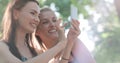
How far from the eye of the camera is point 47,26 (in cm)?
217

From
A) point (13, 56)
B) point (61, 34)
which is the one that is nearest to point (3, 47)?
point (13, 56)

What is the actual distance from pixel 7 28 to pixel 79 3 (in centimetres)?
41

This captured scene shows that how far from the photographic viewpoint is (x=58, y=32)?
2090 mm

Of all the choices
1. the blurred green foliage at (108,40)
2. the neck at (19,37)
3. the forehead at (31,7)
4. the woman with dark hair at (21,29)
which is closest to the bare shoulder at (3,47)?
the woman with dark hair at (21,29)

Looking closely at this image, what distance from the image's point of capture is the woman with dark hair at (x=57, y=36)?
6.73ft

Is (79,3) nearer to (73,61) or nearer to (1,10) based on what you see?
(73,61)

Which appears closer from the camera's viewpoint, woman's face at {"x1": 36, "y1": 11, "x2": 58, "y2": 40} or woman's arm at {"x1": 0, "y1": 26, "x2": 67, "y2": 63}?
woman's arm at {"x1": 0, "y1": 26, "x2": 67, "y2": 63}

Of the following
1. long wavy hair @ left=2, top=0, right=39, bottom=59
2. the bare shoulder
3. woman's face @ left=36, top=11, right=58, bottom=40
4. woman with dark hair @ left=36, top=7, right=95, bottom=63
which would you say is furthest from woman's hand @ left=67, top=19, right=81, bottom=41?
the bare shoulder

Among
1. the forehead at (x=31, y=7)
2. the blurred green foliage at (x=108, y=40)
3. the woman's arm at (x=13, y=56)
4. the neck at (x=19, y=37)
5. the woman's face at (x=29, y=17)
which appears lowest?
the woman's arm at (x=13, y=56)

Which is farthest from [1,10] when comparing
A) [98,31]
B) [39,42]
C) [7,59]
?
[98,31]

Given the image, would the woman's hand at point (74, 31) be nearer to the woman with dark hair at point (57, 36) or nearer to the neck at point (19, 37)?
the woman with dark hair at point (57, 36)

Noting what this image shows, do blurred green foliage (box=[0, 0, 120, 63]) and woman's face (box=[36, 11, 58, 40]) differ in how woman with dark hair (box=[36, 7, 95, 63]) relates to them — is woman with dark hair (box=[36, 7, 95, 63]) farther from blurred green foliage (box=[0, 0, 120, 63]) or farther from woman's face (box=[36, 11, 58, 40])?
blurred green foliage (box=[0, 0, 120, 63])

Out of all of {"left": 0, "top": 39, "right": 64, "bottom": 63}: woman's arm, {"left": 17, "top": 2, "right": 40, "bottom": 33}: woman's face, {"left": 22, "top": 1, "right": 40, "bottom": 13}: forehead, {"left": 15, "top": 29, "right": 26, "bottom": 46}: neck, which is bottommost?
{"left": 0, "top": 39, "right": 64, "bottom": 63}: woman's arm

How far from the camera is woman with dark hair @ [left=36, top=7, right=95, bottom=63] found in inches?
80.7
